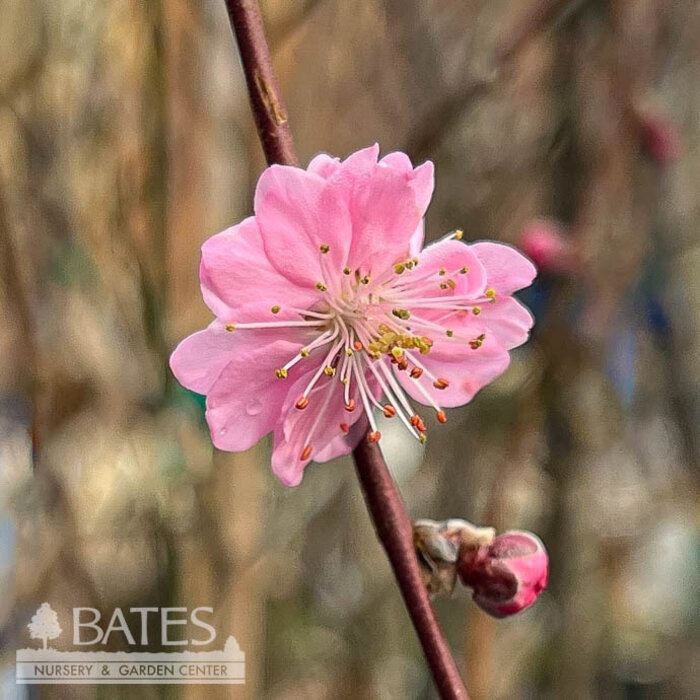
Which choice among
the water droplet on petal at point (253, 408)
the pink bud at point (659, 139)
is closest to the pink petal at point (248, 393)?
the water droplet on petal at point (253, 408)

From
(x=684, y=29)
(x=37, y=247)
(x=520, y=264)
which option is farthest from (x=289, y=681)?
(x=684, y=29)

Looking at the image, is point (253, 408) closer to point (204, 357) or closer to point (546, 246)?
point (204, 357)

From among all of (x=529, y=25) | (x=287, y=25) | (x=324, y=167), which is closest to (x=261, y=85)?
(x=324, y=167)

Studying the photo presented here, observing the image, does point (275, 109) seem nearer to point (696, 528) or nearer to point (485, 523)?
point (485, 523)

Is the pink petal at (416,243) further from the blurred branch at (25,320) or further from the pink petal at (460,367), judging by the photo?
the blurred branch at (25,320)

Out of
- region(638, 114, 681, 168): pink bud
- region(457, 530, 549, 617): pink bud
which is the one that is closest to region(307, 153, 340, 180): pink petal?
region(457, 530, 549, 617): pink bud
